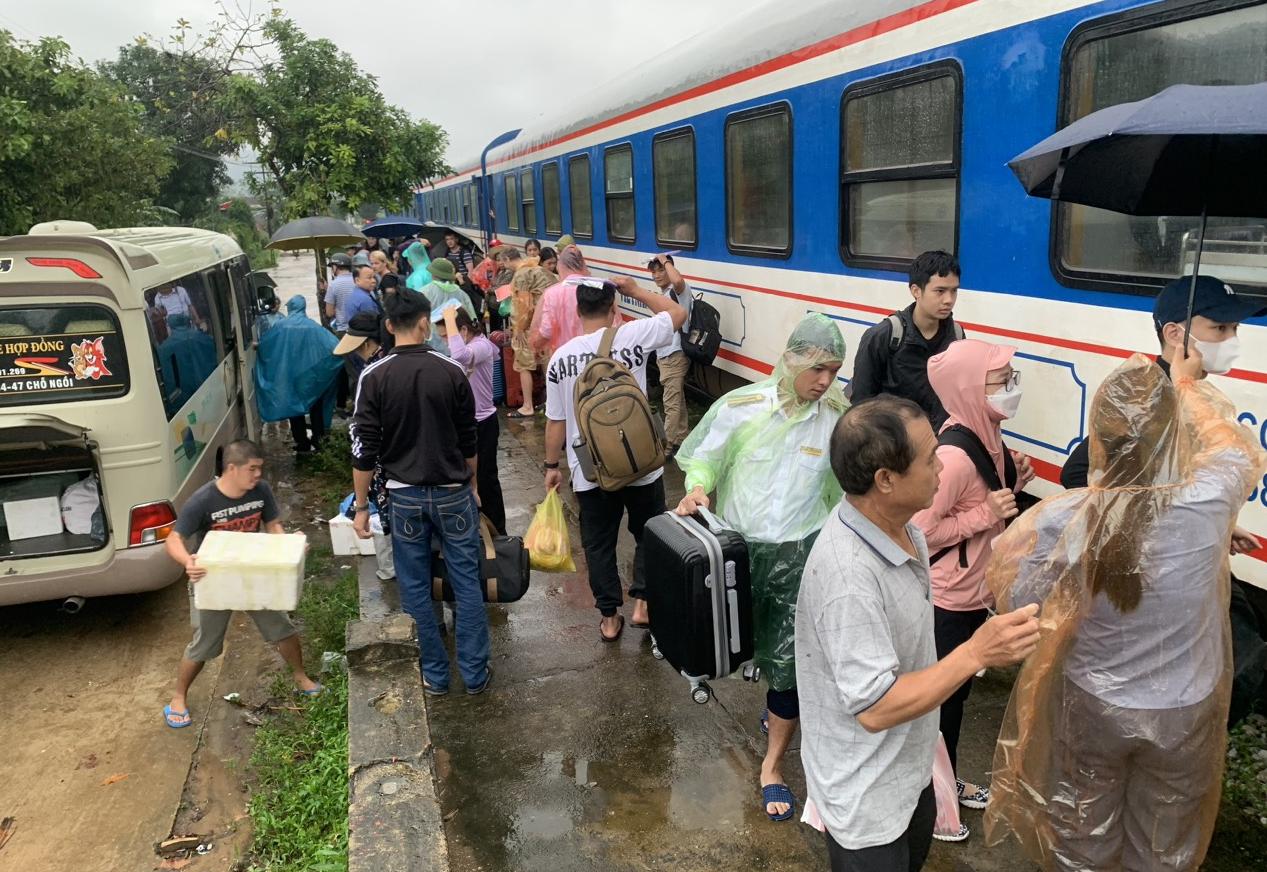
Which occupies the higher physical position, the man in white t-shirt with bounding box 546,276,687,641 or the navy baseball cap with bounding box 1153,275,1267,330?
the navy baseball cap with bounding box 1153,275,1267,330

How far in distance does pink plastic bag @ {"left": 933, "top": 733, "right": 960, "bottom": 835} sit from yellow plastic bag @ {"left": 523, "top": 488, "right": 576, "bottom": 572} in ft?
6.53

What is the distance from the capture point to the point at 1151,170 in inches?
113

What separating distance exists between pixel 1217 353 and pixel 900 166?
2399mm

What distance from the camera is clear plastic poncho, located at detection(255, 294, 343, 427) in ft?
25.1

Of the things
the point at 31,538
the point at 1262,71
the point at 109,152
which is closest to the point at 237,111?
the point at 109,152

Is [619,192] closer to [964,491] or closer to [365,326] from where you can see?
[365,326]

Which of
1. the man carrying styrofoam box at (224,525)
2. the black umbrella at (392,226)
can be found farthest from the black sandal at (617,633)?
the black umbrella at (392,226)

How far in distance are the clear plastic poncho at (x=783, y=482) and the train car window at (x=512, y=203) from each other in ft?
40.2

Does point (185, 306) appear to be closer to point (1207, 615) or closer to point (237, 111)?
point (1207, 615)

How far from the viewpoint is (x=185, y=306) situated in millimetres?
5785

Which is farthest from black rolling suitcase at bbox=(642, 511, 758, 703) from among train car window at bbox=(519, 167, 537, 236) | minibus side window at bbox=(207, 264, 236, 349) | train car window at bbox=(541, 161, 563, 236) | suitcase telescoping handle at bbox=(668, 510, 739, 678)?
train car window at bbox=(519, 167, 537, 236)

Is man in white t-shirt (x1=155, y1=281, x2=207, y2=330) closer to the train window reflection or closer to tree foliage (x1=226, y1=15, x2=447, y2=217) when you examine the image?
tree foliage (x1=226, y1=15, x2=447, y2=217)

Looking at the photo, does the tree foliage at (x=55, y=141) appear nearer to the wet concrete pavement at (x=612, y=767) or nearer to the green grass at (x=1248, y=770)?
the wet concrete pavement at (x=612, y=767)

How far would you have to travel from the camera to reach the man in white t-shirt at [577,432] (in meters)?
4.18
